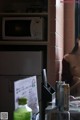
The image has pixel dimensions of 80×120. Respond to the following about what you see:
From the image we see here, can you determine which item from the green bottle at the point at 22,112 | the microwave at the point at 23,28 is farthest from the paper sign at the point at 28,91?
the microwave at the point at 23,28

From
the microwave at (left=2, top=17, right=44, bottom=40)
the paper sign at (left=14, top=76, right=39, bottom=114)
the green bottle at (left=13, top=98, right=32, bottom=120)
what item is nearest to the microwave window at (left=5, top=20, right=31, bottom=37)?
the microwave at (left=2, top=17, right=44, bottom=40)

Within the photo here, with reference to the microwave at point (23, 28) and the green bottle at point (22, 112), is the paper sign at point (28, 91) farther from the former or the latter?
the microwave at point (23, 28)

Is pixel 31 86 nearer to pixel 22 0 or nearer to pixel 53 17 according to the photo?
pixel 53 17

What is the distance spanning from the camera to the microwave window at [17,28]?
9.36 ft

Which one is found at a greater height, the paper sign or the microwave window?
the microwave window

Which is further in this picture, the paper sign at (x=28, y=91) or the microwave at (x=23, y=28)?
the microwave at (x=23, y=28)

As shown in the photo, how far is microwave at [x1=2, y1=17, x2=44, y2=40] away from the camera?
2814 millimetres

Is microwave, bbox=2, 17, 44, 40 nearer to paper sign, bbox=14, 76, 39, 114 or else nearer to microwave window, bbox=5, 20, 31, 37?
microwave window, bbox=5, 20, 31, 37

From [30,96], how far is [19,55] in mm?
1083

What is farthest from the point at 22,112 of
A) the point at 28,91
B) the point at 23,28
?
the point at 23,28

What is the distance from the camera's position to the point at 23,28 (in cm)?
286

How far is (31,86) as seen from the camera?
5.90 feet

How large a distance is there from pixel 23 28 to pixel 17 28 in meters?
0.06

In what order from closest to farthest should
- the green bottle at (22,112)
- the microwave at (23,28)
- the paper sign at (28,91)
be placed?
1. the green bottle at (22,112)
2. the paper sign at (28,91)
3. the microwave at (23,28)
